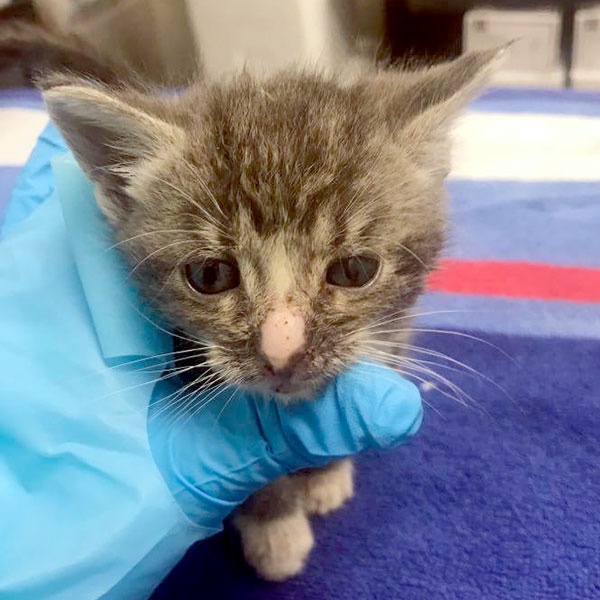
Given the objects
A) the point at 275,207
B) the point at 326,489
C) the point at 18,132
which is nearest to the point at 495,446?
the point at 326,489

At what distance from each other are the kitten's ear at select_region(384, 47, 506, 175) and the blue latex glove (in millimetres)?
282

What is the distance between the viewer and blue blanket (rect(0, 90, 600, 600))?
990 millimetres

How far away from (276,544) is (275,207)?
476 mm

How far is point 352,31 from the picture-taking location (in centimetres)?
264

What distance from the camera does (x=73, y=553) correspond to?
0.75 metres

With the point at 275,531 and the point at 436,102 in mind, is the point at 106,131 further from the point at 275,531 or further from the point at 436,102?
the point at 275,531

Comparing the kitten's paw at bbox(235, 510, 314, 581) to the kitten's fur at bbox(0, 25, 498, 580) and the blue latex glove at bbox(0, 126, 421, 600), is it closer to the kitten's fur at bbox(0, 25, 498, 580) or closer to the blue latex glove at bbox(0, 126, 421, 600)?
the blue latex glove at bbox(0, 126, 421, 600)

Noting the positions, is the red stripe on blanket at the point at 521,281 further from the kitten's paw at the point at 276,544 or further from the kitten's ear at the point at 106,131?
the kitten's ear at the point at 106,131

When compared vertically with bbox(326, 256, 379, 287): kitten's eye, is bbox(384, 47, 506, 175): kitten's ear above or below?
above

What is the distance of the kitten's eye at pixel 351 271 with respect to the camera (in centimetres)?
80

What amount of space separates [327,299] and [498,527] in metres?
0.49

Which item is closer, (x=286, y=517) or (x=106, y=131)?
(x=106, y=131)

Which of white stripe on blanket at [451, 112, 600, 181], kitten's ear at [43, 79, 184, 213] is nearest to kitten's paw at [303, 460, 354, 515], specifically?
kitten's ear at [43, 79, 184, 213]

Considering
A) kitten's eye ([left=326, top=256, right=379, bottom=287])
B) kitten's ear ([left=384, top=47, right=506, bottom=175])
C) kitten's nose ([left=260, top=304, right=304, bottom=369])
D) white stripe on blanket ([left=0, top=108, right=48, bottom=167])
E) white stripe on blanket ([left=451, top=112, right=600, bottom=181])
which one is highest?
white stripe on blanket ([left=0, top=108, right=48, bottom=167])
